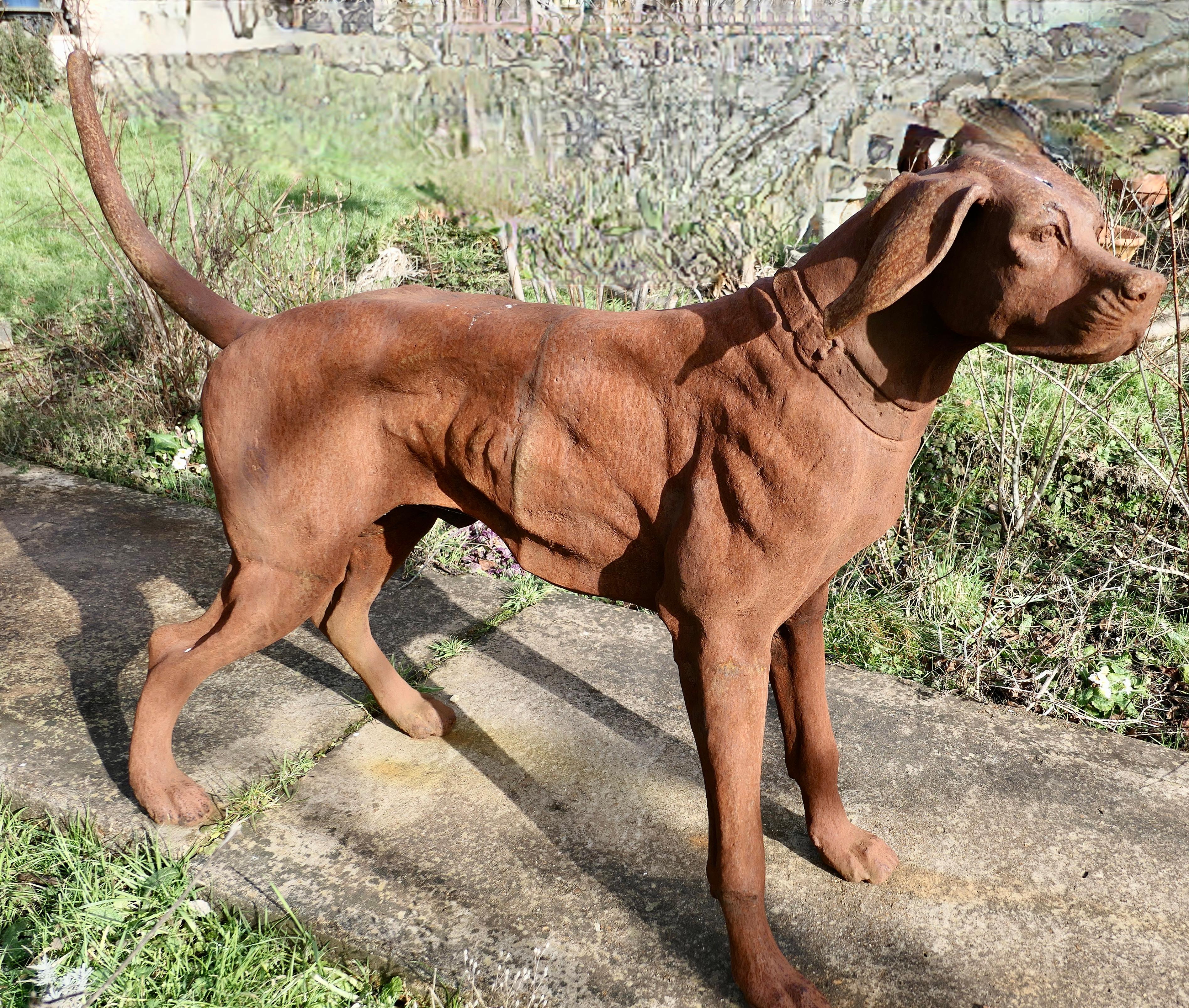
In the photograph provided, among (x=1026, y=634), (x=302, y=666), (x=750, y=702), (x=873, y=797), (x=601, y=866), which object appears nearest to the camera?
(x=750, y=702)

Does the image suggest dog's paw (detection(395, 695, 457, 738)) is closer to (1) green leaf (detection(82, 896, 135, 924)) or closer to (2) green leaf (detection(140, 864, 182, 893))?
(2) green leaf (detection(140, 864, 182, 893))

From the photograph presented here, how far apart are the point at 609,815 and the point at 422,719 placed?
2.18 ft

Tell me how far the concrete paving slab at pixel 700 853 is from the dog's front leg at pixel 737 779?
0.42ft

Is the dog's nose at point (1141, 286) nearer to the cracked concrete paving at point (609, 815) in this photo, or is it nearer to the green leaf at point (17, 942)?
the cracked concrete paving at point (609, 815)

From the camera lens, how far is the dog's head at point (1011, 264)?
1501 mm

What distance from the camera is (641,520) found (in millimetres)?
2002

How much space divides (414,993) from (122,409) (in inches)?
169

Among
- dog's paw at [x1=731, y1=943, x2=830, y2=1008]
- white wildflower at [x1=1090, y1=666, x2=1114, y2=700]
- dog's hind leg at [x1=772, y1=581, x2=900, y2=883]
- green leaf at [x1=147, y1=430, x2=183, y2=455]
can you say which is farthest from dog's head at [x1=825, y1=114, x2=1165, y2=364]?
green leaf at [x1=147, y1=430, x2=183, y2=455]

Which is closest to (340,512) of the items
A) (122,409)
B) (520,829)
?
(520,829)

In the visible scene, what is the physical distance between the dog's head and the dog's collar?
10 cm

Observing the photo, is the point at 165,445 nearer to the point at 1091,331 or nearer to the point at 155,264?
the point at 155,264

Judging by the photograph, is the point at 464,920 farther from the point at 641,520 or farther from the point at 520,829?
the point at 641,520

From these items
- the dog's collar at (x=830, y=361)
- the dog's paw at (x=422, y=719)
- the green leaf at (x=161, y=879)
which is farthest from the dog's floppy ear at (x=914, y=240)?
the green leaf at (x=161, y=879)

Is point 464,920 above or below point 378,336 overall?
below
